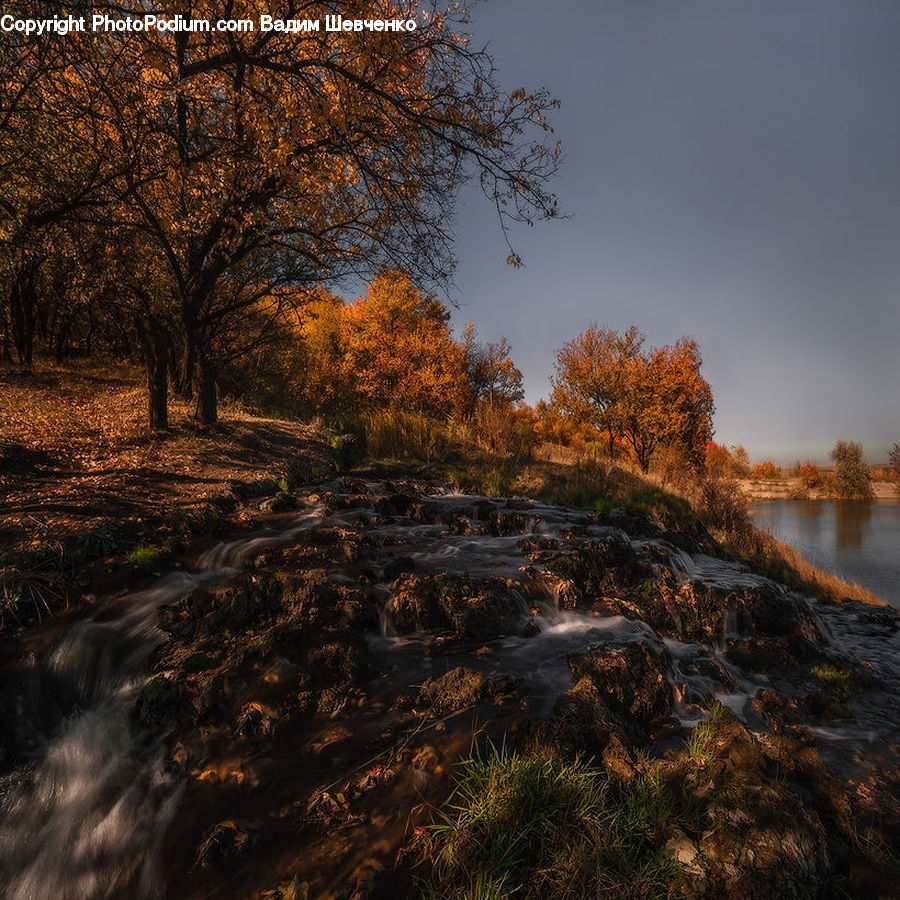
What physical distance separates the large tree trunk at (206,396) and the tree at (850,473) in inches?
2726

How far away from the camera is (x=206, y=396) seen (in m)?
11.4

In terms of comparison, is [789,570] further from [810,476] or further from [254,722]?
[810,476]

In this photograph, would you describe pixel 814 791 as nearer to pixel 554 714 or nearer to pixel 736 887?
pixel 736 887

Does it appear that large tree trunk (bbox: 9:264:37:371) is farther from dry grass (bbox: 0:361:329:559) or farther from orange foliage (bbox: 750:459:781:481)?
orange foliage (bbox: 750:459:781:481)

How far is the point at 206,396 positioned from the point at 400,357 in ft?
46.1

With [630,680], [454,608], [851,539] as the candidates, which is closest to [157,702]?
[454,608]

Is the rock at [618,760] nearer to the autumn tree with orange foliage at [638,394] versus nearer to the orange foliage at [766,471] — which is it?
the autumn tree with orange foliage at [638,394]

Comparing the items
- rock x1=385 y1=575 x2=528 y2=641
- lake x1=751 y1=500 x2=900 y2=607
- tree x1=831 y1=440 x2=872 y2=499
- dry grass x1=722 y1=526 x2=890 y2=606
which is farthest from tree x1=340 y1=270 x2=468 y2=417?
tree x1=831 y1=440 x2=872 y2=499

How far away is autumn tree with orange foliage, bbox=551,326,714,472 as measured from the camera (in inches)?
1161

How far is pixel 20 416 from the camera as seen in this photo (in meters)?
10.4

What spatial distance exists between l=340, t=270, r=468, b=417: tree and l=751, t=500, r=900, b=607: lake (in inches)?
603

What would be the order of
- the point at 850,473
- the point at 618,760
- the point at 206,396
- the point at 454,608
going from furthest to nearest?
the point at 850,473, the point at 206,396, the point at 454,608, the point at 618,760

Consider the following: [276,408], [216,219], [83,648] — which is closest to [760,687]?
[83,648]

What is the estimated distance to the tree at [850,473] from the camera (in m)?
53.0
